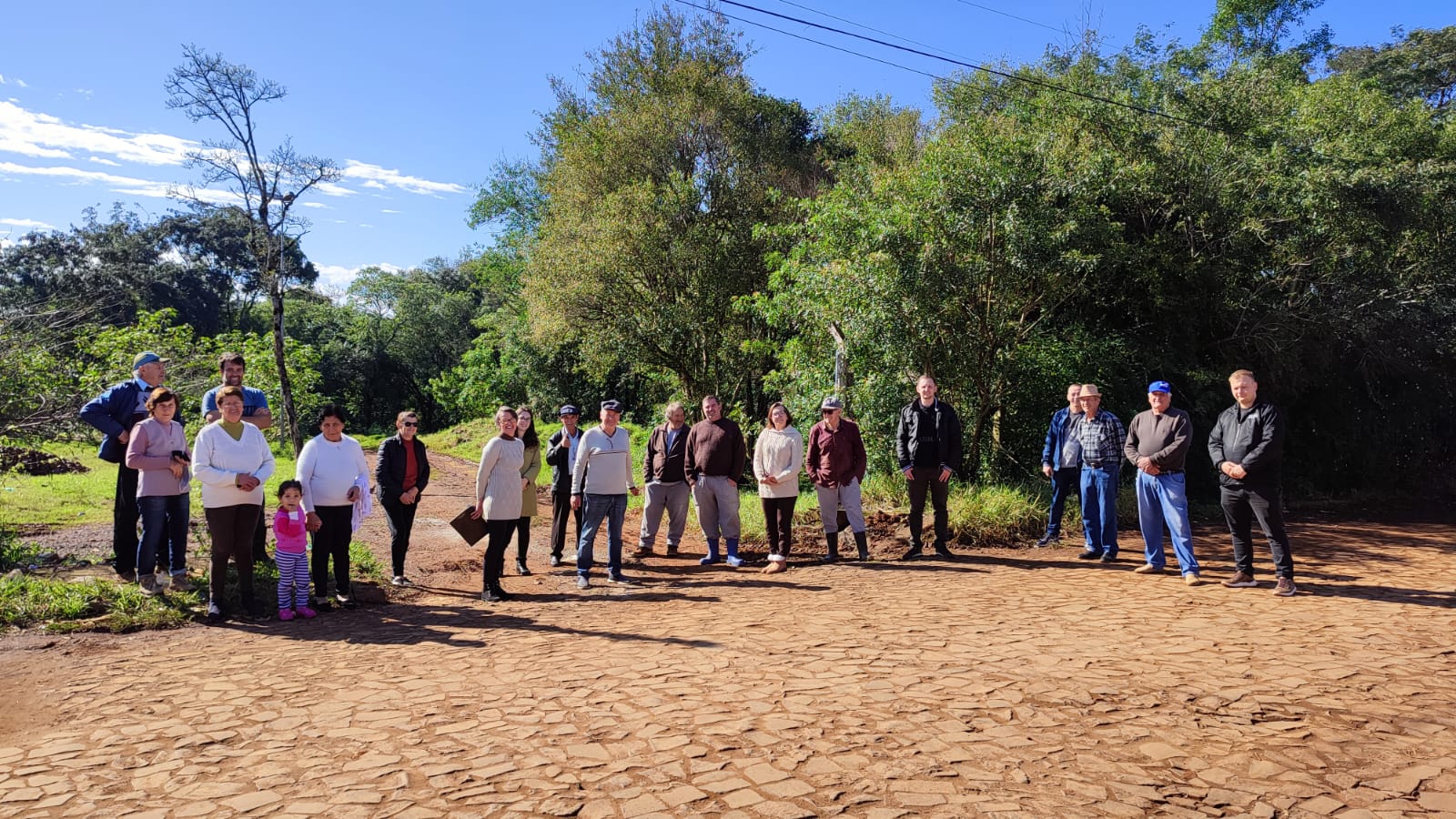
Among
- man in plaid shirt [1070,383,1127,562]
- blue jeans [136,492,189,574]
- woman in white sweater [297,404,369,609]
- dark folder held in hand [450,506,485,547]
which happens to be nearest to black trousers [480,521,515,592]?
dark folder held in hand [450,506,485,547]

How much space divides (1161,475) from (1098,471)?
107cm

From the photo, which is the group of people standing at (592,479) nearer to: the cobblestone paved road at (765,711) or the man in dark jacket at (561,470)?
the man in dark jacket at (561,470)

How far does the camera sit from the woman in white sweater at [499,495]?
26.0ft

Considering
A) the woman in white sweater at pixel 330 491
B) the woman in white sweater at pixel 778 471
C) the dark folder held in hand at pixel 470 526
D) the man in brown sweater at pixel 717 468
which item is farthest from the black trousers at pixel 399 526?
the woman in white sweater at pixel 778 471

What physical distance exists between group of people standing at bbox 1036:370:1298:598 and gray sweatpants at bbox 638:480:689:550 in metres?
4.21

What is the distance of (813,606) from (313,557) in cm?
414

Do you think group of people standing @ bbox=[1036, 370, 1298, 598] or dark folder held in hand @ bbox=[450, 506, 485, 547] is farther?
dark folder held in hand @ bbox=[450, 506, 485, 547]

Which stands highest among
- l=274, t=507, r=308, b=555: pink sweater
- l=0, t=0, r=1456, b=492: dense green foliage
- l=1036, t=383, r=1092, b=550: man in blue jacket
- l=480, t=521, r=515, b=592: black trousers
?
l=0, t=0, r=1456, b=492: dense green foliage

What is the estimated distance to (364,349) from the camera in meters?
48.3

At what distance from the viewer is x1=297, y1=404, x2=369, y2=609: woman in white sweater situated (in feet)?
23.9

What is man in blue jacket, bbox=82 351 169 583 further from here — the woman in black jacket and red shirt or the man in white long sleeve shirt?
the man in white long sleeve shirt

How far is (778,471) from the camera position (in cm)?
957

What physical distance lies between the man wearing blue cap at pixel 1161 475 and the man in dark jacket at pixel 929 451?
1760 millimetres

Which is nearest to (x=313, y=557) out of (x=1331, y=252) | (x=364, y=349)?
(x=1331, y=252)
